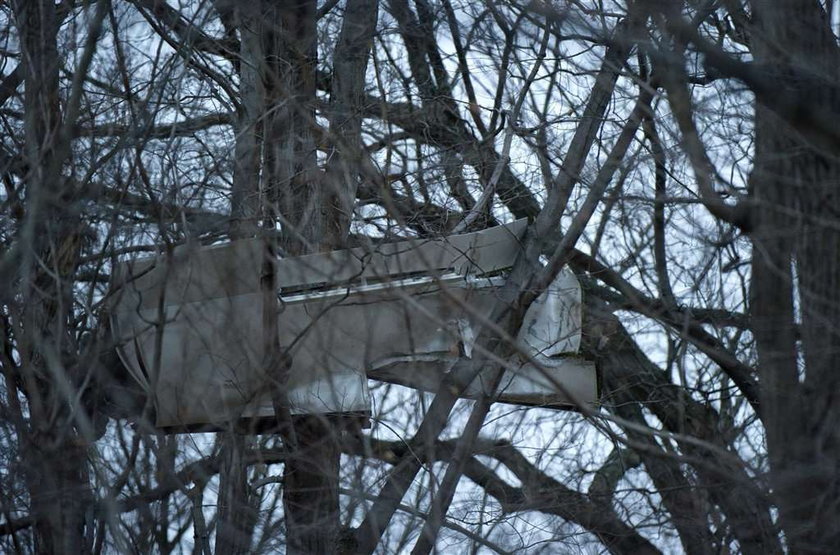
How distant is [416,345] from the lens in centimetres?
564

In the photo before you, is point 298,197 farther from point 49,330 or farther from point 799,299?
point 799,299

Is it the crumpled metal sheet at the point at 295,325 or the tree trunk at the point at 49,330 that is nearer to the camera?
the tree trunk at the point at 49,330

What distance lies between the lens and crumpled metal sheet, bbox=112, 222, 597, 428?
4.89 m

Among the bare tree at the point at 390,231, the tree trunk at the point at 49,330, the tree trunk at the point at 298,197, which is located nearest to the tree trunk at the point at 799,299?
the bare tree at the point at 390,231

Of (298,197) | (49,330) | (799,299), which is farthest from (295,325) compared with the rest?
(799,299)

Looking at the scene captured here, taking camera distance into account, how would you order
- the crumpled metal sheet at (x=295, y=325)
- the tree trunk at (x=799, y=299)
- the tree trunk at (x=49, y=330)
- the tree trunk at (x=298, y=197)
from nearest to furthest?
the tree trunk at (x=799, y=299)
the tree trunk at (x=49, y=330)
the crumpled metal sheet at (x=295, y=325)
the tree trunk at (x=298, y=197)

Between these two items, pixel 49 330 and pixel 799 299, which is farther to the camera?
pixel 49 330

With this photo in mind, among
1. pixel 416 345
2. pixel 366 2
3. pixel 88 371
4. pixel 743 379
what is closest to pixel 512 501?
pixel 416 345

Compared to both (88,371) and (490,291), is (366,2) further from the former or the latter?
(88,371)

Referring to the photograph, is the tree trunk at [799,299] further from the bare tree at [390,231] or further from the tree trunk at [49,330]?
the tree trunk at [49,330]

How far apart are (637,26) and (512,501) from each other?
10.2ft

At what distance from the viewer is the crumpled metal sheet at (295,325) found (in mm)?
4887

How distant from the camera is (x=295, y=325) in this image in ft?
18.0

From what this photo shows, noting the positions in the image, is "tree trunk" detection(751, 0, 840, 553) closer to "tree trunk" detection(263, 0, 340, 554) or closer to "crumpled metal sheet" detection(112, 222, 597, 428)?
"crumpled metal sheet" detection(112, 222, 597, 428)
